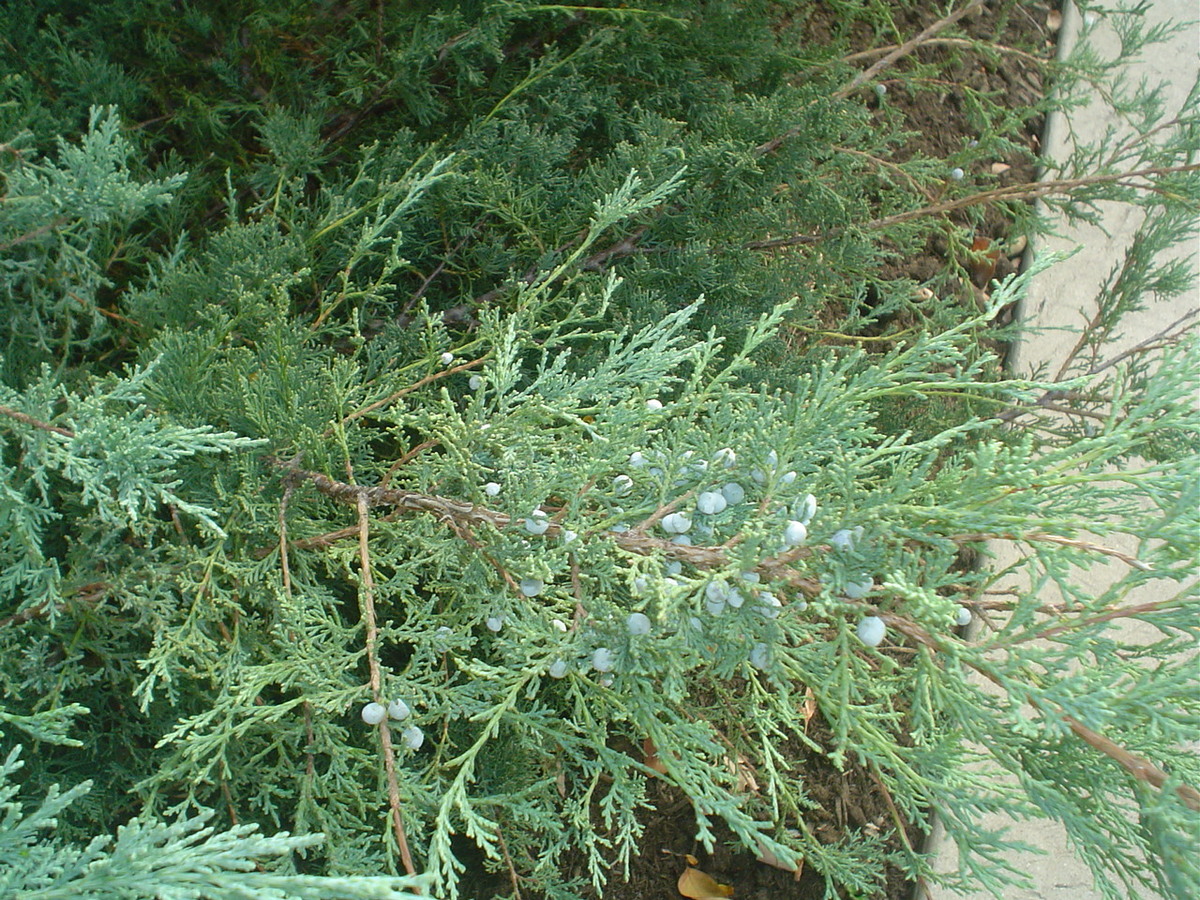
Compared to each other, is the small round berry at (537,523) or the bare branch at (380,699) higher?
the small round berry at (537,523)

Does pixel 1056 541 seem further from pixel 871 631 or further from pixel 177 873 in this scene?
pixel 177 873

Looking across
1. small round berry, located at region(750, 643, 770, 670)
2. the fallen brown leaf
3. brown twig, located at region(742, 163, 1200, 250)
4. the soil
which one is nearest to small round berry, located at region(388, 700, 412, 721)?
small round berry, located at region(750, 643, 770, 670)

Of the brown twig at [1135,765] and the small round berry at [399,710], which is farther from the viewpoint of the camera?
the small round berry at [399,710]

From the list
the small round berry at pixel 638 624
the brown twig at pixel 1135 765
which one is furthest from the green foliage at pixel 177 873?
the brown twig at pixel 1135 765

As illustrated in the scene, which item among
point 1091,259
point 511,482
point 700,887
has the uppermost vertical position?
point 511,482

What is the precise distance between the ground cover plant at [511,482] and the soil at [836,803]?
0.03 metres

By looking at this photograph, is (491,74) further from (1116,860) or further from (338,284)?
(1116,860)

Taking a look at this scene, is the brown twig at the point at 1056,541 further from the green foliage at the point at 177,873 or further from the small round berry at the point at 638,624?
the green foliage at the point at 177,873

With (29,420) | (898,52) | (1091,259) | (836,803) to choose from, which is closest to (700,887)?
(836,803)

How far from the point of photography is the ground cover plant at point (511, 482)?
125cm

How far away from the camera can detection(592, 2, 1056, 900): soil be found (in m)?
2.51

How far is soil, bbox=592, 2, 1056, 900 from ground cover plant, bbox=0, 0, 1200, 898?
30 mm

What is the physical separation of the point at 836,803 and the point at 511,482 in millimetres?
1845

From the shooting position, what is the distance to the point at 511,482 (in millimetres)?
1457
